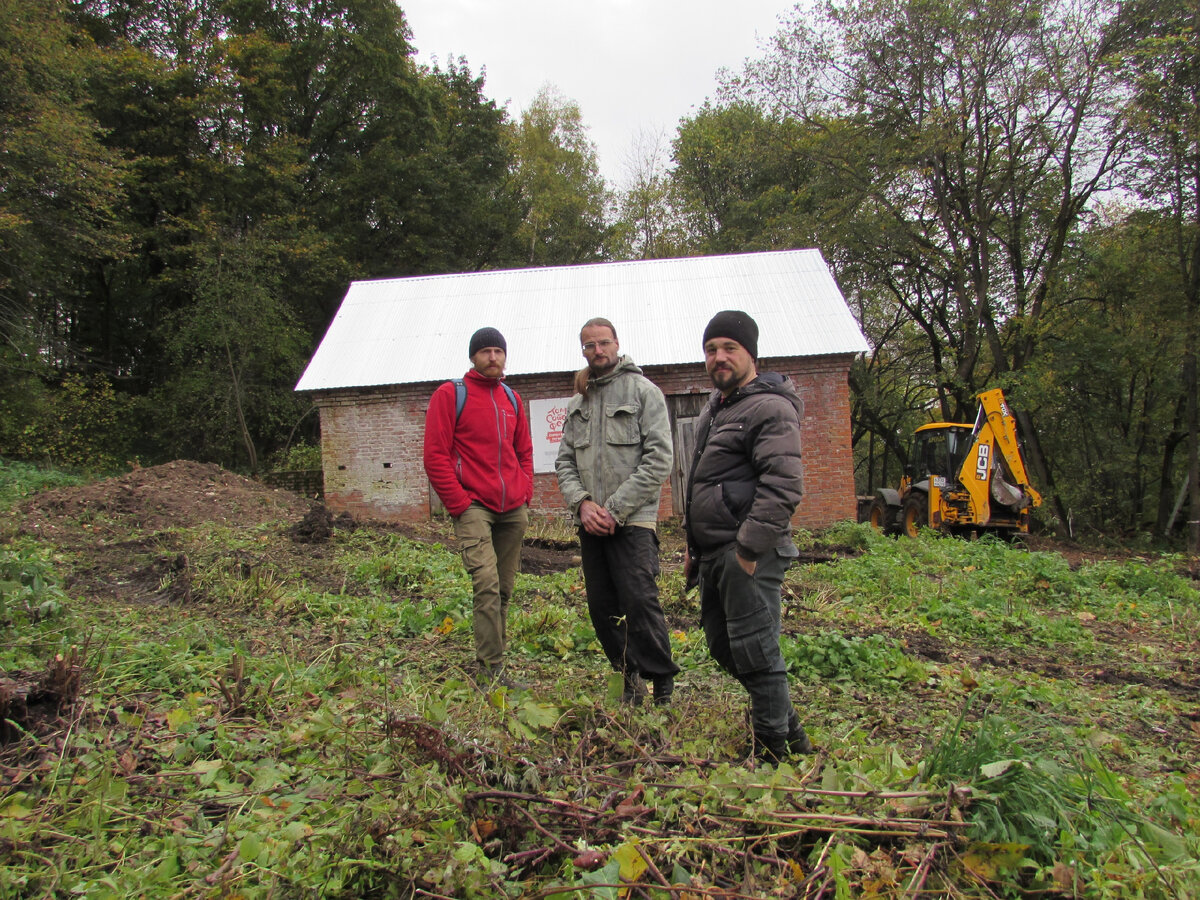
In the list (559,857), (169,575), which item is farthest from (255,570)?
(559,857)

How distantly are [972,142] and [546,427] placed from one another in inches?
494

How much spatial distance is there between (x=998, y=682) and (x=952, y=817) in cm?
261

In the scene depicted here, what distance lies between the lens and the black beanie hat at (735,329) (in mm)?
2994

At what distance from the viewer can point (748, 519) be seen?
2744 millimetres

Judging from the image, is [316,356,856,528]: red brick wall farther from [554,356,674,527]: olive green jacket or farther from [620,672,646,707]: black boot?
[620,672,646,707]: black boot

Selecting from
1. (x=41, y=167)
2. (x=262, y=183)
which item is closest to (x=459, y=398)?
(x=41, y=167)

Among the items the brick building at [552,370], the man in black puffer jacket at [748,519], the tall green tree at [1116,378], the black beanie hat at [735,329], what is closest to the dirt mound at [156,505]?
the brick building at [552,370]

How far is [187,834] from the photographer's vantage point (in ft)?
6.67

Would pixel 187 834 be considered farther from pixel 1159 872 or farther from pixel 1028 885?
pixel 1159 872

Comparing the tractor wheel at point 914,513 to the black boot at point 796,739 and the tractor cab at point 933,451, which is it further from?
the black boot at point 796,739

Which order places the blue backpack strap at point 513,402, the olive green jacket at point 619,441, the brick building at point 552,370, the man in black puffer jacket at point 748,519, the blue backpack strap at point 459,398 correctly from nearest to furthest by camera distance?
the man in black puffer jacket at point 748,519
the olive green jacket at point 619,441
the blue backpack strap at point 459,398
the blue backpack strap at point 513,402
the brick building at point 552,370

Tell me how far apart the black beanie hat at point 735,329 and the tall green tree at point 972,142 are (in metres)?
14.9

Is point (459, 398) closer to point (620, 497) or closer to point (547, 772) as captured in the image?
point (620, 497)

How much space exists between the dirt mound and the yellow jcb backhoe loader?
10573 mm
